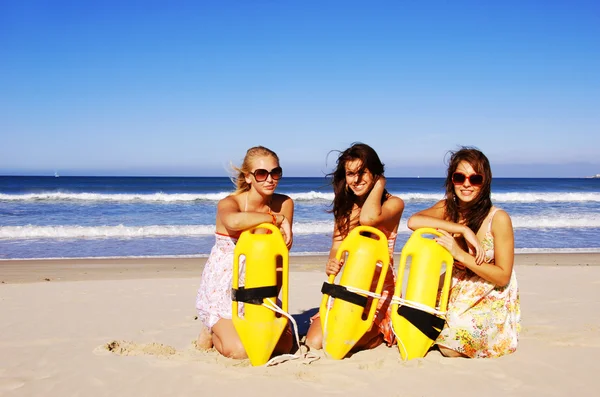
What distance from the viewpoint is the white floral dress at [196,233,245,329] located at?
13.6 feet

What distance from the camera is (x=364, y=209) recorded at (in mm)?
4102

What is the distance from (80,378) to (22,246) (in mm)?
8915

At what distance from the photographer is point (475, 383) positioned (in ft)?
11.1

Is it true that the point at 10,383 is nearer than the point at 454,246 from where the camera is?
Yes

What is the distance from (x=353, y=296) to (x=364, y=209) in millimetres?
690

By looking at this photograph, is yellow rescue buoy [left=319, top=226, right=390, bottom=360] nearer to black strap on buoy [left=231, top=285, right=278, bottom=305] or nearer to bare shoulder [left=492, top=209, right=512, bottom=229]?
black strap on buoy [left=231, top=285, right=278, bottom=305]

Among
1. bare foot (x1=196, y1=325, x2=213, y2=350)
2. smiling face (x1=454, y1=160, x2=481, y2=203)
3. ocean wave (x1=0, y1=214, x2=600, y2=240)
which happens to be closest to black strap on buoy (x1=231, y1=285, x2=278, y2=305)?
bare foot (x1=196, y1=325, x2=213, y2=350)

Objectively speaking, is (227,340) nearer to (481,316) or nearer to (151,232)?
(481,316)

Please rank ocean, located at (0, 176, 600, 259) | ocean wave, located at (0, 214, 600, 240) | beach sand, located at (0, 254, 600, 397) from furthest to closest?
ocean wave, located at (0, 214, 600, 240) < ocean, located at (0, 176, 600, 259) < beach sand, located at (0, 254, 600, 397)

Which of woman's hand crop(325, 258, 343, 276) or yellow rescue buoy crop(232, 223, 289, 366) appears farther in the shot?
woman's hand crop(325, 258, 343, 276)

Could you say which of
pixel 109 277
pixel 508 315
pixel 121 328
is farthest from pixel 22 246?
pixel 508 315

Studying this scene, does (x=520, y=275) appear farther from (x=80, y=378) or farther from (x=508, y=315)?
(x=80, y=378)

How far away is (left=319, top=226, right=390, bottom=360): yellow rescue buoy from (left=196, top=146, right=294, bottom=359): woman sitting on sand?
1.36ft

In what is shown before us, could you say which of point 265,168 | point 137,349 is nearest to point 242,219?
point 265,168
